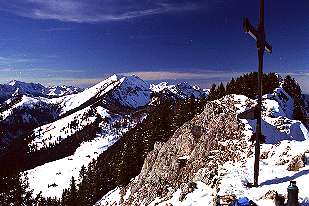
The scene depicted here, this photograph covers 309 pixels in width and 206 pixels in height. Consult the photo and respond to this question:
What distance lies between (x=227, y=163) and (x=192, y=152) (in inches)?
796

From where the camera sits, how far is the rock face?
40.2m

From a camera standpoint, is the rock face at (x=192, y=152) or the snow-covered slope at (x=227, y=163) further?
the rock face at (x=192, y=152)

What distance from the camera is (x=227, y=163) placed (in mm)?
32469

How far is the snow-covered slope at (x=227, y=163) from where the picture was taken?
22797 millimetres

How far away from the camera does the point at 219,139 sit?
4497cm

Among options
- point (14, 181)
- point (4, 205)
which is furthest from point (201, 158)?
point (4, 205)

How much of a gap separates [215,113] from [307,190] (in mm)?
36529

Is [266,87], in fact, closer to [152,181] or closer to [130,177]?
[130,177]

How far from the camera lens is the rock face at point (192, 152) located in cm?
4019

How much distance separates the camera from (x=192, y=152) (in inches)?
2071

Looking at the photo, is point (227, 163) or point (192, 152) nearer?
point (227, 163)

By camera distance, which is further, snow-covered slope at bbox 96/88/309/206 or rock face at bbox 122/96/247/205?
rock face at bbox 122/96/247/205

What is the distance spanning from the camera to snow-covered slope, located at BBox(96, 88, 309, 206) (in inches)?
898

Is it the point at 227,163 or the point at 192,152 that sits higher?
the point at 227,163
